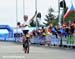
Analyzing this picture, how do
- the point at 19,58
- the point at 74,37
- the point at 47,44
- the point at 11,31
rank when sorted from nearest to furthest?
the point at 19,58 → the point at 74,37 → the point at 47,44 → the point at 11,31

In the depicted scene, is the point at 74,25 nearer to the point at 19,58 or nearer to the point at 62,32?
the point at 62,32

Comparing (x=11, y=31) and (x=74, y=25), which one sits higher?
(x=74, y=25)

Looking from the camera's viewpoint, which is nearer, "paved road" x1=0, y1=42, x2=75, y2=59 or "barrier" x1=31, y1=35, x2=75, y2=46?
"paved road" x1=0, y1=42, x2=75, y2=59

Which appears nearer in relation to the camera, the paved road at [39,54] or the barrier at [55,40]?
the paved road at [39,54]

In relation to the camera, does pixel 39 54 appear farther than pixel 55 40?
No

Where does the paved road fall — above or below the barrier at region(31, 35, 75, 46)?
above

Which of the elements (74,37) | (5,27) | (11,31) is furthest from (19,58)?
(5,27)

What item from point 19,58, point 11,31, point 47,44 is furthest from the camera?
point 11,31

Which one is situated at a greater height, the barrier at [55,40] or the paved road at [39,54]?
the paved road at [39,54]

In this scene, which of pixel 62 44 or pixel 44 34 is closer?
pixel 62 44

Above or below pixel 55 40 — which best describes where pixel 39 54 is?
above

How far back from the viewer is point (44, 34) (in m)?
35.5

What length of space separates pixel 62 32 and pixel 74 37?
2.39m

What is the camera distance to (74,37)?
2880 centimetres
